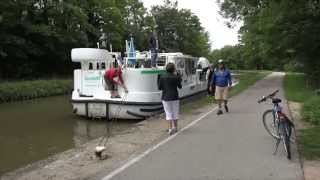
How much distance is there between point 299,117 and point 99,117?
8.45 metres

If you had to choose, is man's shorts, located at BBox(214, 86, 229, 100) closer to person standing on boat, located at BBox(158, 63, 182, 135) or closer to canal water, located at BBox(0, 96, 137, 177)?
canal water, located at BBox(0, 96, 137, 177)

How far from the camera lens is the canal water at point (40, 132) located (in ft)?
50.5

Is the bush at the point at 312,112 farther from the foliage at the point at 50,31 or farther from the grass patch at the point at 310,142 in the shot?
the foliage at the point at 50,31

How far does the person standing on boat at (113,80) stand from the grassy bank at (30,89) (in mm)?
15798

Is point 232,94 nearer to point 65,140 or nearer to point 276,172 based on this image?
point 65,140

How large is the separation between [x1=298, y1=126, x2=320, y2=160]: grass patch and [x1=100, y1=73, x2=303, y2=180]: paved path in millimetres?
347

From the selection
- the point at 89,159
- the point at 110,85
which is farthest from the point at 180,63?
the point at 89,159

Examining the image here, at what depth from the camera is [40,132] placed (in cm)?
2039

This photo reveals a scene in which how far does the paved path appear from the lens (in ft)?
30.8

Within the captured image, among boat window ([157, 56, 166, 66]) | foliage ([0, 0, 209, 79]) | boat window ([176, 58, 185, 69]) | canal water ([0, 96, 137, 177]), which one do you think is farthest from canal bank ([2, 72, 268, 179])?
foliage ([0, 0, 209, 79])

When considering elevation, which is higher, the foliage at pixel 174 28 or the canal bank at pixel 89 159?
the foliage at pixel 174 28

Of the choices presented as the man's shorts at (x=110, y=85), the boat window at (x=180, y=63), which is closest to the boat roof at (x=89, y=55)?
the man's shorts at (x=110, y=85)

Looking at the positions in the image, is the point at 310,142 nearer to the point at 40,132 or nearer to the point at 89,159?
the point at 89,159

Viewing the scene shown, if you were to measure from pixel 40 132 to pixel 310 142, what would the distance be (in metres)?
11.0
